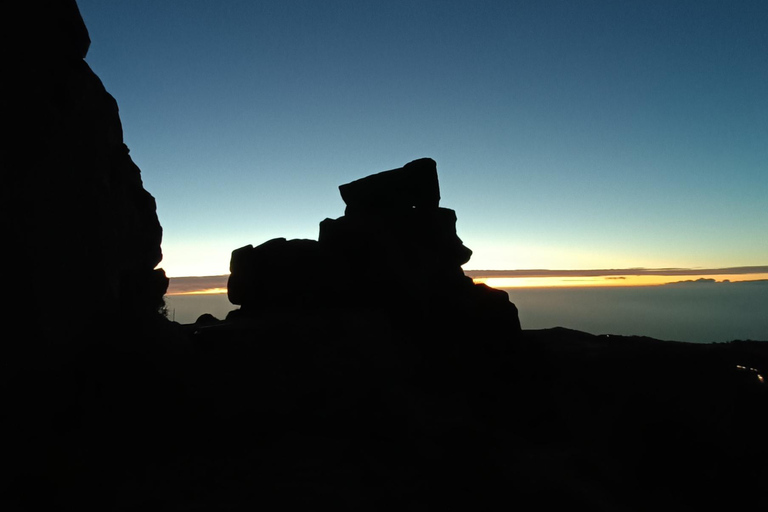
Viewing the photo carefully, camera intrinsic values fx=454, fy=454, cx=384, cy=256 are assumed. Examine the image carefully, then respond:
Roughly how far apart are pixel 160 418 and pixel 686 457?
19.1m

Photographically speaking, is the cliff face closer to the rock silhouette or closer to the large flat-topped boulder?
the rock silhouette

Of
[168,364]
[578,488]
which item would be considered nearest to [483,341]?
[578,488]

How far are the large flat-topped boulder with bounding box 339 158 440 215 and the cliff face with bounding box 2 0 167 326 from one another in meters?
15.3

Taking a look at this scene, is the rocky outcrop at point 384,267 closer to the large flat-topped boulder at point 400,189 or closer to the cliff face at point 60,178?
the large flat-topped boulder at point 400,189

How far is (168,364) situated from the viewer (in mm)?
14422

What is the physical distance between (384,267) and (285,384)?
1018cm

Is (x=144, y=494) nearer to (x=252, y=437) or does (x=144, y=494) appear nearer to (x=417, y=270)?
(x=252, y=437)

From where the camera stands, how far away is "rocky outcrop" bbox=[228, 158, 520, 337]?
82.2 ft

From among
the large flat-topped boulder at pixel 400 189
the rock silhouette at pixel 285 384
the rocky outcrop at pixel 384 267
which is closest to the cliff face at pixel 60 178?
the rock silhouette at pixel 285 384

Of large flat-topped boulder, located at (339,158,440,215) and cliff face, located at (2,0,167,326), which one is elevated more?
large flat-topped boulder, located at (339,158,440,215)

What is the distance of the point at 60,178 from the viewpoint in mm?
12500

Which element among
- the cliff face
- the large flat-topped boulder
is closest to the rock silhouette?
the cliff face

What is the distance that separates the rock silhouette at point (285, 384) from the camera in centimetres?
1088

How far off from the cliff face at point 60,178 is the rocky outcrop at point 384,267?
9.35 meters
